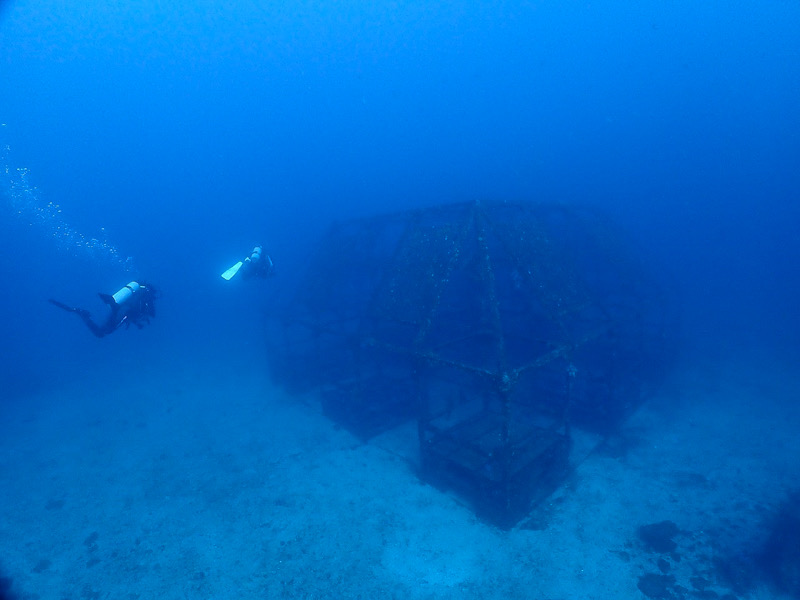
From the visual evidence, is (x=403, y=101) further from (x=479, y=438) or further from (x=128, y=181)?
(x=479, y=438)

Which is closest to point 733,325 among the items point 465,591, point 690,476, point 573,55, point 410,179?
point 690,476

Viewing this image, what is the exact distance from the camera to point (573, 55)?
106 m

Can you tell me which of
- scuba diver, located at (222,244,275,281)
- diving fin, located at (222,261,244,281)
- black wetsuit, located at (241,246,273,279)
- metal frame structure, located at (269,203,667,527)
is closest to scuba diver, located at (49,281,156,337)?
diving fin, located at (222,261,244,281)

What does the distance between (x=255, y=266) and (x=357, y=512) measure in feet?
26.2

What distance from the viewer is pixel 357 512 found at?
8.79m

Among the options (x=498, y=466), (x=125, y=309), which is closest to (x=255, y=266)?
(x=125, y=309)

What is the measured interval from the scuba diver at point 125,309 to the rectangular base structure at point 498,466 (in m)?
9.33

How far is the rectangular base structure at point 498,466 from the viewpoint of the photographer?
807cm

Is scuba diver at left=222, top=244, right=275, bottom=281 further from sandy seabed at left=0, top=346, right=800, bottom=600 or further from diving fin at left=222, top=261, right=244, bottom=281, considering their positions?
sandy seabed at left=0, top=346, right=800, bottom=600

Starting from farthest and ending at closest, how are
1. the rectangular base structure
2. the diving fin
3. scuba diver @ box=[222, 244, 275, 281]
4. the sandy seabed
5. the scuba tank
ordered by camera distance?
scuba diver @ box=[222, 244, 275, 281], the diving fin, the scuba tank, the rectangular base structure, the sandy seabed

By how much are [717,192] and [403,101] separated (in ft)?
302

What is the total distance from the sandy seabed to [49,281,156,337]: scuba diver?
481 centimetres

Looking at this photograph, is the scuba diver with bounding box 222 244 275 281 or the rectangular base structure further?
the scuba diver with bounding box 222 244 275 281

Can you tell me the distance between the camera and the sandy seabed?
22.7ft
